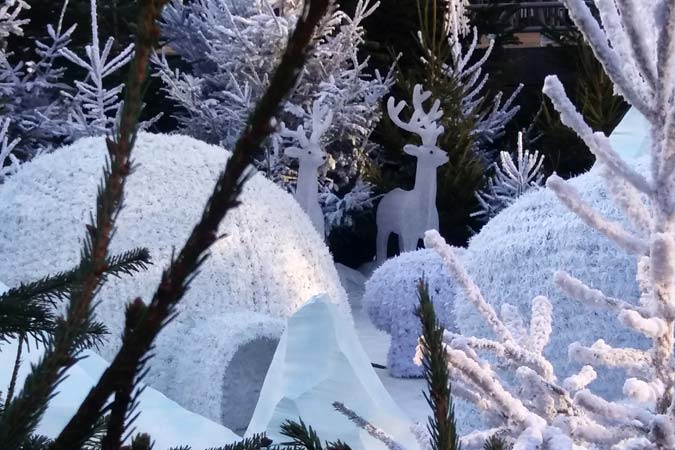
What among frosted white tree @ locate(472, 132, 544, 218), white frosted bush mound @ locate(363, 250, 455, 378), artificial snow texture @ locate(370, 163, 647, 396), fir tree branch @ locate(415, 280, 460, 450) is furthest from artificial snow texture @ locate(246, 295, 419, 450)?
frosted white tree @ locate(472, 132, 544, 218)

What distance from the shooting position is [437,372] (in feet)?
2.16

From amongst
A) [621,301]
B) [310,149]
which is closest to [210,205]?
[621,301]

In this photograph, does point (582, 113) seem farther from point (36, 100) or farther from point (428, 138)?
point (36, 100)

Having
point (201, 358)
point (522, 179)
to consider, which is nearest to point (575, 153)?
point (522, 179)

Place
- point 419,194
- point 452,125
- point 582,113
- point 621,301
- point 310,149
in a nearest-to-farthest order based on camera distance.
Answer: point 621,301, point 310,149, point 419,194, point 452,125, point 582,113

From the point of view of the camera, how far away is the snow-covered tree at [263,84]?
29.1 feet

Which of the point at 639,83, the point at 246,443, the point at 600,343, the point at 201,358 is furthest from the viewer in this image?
the point at 201,358

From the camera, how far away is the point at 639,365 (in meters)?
1.32

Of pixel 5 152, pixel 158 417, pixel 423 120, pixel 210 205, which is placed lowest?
pixel 158 417

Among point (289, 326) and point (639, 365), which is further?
point (289, 326)

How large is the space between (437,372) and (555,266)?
2.46m

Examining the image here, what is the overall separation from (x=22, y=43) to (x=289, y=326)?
21.2 feet

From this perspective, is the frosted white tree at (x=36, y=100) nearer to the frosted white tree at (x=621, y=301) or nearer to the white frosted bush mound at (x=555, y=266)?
the white frosted bush mound at (x=555, y=266)

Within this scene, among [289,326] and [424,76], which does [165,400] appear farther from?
[424,76]
